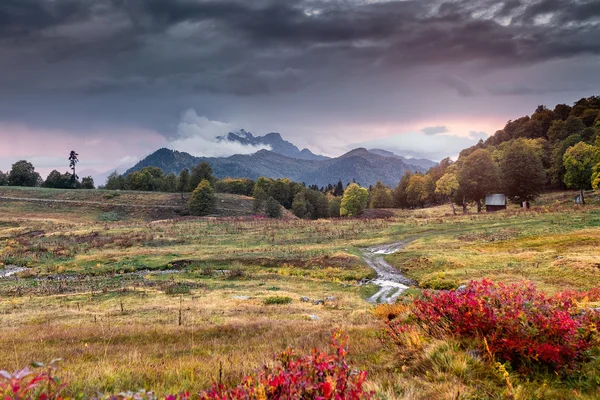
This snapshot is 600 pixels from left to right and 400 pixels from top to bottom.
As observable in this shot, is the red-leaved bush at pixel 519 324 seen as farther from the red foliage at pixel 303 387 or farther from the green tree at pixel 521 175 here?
the green tree at pixel 521 175

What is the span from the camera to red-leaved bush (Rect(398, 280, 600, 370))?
6.03 meters

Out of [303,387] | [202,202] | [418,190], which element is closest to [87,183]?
[202,202]

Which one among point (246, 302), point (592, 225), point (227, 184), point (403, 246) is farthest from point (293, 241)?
point (227, 184)

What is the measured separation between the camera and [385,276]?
107 feet

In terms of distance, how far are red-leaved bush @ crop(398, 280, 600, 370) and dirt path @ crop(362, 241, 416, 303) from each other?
48.4 feet

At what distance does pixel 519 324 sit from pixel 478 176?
77.1m

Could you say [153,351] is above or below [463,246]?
above

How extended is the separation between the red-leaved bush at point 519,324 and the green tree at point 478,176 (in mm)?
75144

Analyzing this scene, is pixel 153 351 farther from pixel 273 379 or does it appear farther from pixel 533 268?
pixel 533 268

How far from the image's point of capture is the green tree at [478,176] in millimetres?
74188

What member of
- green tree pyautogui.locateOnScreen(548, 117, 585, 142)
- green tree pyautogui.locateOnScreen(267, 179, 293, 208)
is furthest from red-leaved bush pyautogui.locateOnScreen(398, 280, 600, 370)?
green tree pyautogui.locateOnScreen(267, 179, 293, 208)

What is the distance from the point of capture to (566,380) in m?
5.76

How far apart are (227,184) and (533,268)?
17199cm

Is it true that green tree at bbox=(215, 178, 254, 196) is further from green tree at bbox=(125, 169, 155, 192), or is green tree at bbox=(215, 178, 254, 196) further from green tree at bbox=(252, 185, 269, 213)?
green tree at bbox=(252, 185, 269, 213)
